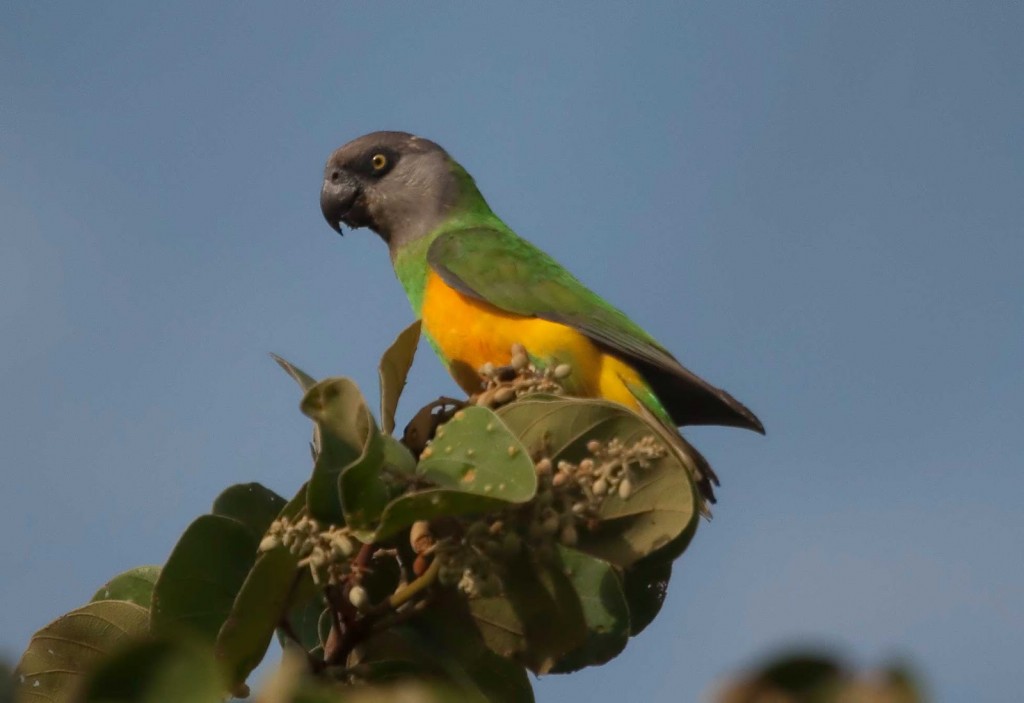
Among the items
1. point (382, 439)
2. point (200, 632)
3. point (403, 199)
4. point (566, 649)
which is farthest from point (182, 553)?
point (403, 199)

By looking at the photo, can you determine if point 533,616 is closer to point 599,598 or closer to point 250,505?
point 599,598

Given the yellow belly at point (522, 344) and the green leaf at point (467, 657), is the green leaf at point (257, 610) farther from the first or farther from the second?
the yellow belly at point (522, 344)

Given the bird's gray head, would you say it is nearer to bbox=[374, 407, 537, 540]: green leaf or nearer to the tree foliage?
the tree foliage

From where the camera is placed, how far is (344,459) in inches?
92.5

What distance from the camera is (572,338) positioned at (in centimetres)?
515

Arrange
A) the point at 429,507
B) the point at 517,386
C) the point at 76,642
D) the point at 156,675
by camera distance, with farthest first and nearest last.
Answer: the point at 517,386
the point at 76,642
the point at 429,507
the point at 156,675

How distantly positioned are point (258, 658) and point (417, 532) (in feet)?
1.25

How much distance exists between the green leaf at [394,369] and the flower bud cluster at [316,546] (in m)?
0.43

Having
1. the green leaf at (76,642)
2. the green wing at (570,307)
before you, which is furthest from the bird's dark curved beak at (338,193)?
the green leaf at (76,642)

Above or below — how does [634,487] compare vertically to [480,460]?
below

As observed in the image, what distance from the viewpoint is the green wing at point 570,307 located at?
4957 millimetres

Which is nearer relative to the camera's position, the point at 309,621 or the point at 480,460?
the point at 480,460

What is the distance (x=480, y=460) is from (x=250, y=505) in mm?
604

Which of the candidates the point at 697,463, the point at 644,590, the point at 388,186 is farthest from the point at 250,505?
the point at 388,186
